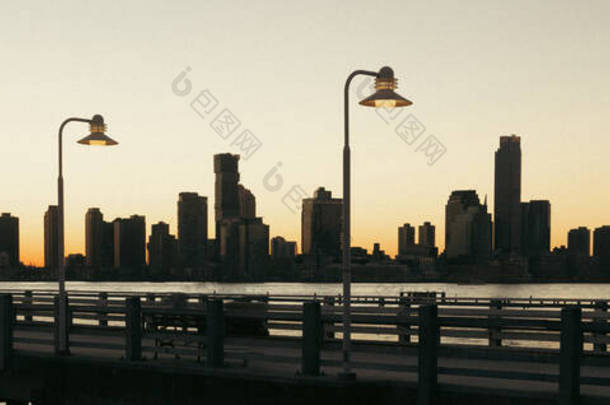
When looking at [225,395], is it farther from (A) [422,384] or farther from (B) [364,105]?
(B) [364,105]

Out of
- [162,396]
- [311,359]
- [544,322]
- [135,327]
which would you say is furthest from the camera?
[135,327]

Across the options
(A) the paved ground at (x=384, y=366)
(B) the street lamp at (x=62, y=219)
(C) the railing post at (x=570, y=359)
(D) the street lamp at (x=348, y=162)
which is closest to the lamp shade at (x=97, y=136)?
(B) the street lamp at (x=62, y=219)

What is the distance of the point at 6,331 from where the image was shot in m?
17.8

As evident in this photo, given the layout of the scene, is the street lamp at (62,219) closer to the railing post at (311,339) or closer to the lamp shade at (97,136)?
the lamp shade at (97,136)

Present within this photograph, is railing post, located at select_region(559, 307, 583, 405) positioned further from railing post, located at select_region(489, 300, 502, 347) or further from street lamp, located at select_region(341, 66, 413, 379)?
street lamp, located at select_region(341, 66, 413, 379)

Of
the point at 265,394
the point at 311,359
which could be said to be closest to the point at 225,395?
the point at 265,394

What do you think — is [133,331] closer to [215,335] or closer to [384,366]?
[215,335]

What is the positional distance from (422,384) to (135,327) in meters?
6.12

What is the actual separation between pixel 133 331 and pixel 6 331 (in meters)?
3.87

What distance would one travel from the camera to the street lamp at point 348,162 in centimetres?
1284

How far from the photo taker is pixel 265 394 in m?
13.3

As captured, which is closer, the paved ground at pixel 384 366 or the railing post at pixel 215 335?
the paved ground at pixel 384 366

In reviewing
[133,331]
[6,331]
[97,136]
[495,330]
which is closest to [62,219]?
[97,136]

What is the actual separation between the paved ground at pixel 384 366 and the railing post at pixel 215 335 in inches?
6.5
